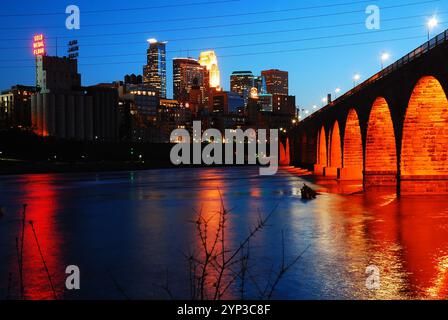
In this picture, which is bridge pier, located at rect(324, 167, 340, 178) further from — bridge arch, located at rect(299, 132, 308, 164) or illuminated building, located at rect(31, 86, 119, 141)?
illuminated building, located at rect(31, 86, 119, 141)

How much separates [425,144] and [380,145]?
14023mm

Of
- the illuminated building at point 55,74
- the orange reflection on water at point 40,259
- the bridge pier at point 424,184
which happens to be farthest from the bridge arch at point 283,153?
the orange reflection on water at point 40,259

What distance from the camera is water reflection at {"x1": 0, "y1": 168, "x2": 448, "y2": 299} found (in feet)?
42.8

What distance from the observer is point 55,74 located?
182 m

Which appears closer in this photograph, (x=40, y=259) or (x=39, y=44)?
(x=40, y=259)

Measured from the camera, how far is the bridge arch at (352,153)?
65375 mm

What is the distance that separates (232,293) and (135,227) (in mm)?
13398

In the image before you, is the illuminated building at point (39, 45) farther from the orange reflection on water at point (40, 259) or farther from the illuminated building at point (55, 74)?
the orange reflection on water at point (40, 259)

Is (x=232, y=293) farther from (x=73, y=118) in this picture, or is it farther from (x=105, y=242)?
(x=73, y=118)

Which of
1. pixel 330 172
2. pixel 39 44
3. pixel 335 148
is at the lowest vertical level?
pixel 330 172

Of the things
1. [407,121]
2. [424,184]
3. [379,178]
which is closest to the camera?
[424,184]

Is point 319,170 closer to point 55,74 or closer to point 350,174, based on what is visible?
point 350,174

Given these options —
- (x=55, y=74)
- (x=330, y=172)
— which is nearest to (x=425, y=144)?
(x=330, y=172)

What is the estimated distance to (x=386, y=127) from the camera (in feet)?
174
